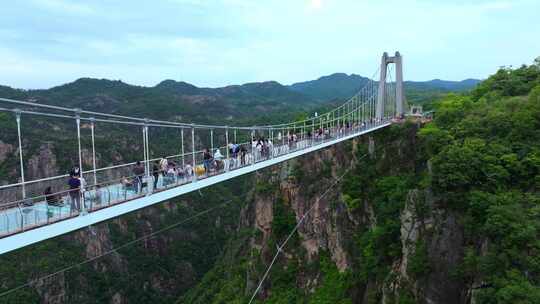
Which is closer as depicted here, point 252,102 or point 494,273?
point 494,273

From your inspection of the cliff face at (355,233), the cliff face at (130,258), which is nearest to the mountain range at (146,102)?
the cliff face at (130,258)

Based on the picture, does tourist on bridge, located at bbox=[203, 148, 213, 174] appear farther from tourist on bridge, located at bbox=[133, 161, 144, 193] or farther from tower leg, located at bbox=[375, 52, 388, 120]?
tower leg, located at bbox=[375, 52, 388, 120]

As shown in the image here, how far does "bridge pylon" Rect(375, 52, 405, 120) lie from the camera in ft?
97.3

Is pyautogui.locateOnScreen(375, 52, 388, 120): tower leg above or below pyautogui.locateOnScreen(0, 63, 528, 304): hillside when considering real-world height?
above

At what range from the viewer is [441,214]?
14336 mm

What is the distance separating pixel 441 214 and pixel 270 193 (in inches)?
674

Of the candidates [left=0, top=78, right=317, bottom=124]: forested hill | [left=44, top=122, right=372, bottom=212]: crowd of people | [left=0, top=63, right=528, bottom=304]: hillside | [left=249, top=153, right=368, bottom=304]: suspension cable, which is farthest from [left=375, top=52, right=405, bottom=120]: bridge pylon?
[left=0, top=78, right=317, bottom=124]: forested hill

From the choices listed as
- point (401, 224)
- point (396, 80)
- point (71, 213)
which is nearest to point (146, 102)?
point (396, 80)

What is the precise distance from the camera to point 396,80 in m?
30.6

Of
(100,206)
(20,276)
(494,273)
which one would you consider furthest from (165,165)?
(20,276)

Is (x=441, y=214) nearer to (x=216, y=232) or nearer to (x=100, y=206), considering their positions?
(x=100, y=206)

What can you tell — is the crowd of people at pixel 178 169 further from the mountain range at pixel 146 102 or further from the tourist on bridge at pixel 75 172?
the mountain range at pixel 146 102

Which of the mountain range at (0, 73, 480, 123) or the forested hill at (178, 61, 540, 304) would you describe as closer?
the forested hill at (178, 61, 540, 304)

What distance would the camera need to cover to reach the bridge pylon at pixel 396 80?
29645mm
